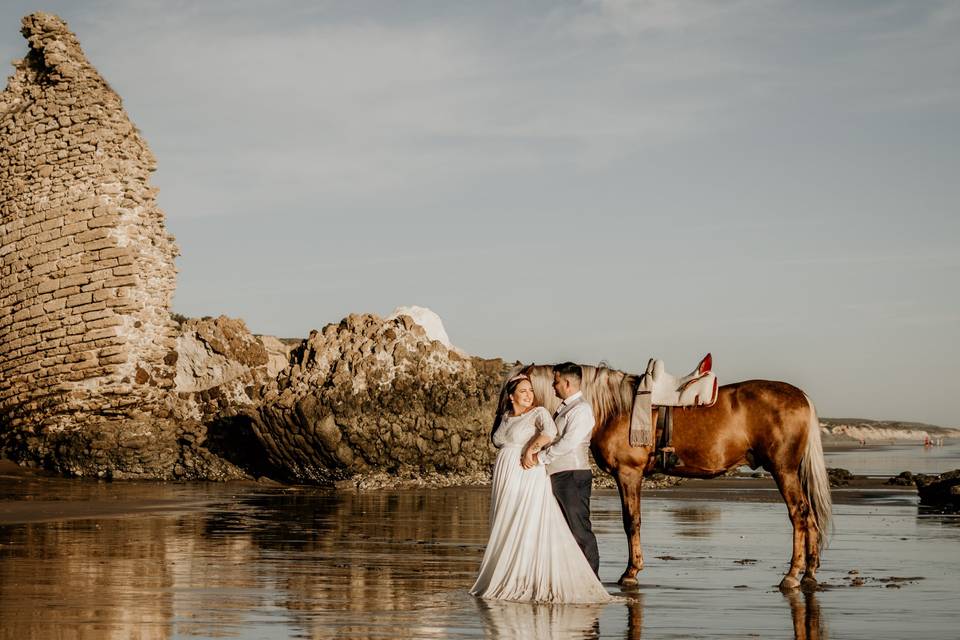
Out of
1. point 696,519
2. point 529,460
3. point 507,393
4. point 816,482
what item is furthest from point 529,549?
point 696,519

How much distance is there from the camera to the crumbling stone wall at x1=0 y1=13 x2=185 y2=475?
25.7 meters

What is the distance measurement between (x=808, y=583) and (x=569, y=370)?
2.72m

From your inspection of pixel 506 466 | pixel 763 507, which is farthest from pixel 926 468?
pixel 506 466

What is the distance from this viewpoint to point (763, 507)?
2011 cm

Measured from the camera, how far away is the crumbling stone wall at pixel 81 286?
2570cm

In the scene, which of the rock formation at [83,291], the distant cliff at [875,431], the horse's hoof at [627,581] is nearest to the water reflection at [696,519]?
the horse's hoof at [627,581]

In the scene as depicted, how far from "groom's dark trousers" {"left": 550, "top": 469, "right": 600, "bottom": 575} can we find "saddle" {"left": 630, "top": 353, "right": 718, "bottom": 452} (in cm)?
120

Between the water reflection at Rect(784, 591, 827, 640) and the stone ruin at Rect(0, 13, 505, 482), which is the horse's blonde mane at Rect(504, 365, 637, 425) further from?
the stone ruin at Rect(0, 13, 505, 482)

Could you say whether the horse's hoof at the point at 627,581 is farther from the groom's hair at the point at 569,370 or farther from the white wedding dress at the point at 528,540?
the groom's hair at the point at 569,370

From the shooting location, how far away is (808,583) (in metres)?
10.5

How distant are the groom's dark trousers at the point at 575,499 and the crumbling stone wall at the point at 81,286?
56.7 ft

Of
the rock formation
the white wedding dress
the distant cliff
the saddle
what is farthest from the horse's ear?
the distant cliff

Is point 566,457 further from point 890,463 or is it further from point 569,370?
point 890,463

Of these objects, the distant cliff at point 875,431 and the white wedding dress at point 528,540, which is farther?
the distant cliff at point 875,431
